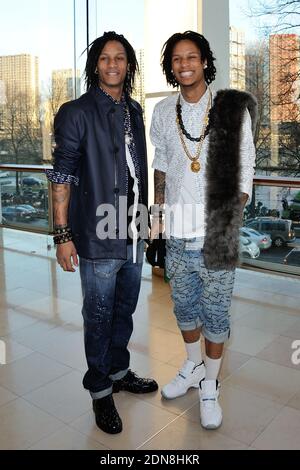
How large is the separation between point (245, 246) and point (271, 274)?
33 cm

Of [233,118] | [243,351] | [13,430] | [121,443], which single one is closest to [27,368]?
[13,430]

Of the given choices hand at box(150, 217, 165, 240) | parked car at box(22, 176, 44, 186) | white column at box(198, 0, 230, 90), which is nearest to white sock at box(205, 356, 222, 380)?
hand at box(150, 217, 165, 240)

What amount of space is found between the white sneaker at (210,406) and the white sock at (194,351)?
190 mm

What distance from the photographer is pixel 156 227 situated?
2.15 m

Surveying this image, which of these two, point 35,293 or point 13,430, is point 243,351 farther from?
point 35,293

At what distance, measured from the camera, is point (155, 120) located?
2072 millimetres

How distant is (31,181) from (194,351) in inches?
164

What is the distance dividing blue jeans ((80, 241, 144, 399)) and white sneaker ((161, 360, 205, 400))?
0.87 ft

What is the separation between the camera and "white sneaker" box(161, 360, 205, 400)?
2279 millimetres

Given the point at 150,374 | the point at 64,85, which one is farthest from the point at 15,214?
the point at 150,374

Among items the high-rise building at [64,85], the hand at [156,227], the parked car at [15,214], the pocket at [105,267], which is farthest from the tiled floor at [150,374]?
the high-rise building at [64,85]

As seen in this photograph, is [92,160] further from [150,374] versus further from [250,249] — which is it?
[250,249]

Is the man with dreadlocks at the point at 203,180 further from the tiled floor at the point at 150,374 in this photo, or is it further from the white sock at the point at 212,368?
the tiled floor at the point at 150,374

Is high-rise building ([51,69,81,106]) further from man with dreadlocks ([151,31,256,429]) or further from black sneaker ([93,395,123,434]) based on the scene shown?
black sneaker ([93,395,123,434])
